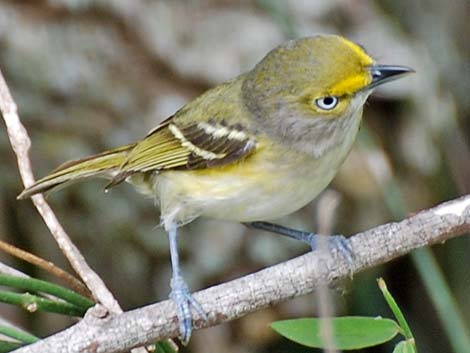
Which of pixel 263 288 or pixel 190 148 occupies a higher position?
pixel 190 148

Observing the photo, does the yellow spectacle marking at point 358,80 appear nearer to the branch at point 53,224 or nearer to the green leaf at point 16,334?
the branch at point 53,224

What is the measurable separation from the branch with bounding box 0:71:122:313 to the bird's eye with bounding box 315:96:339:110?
590mm

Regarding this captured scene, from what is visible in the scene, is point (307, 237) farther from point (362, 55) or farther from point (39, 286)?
point (39, 286)

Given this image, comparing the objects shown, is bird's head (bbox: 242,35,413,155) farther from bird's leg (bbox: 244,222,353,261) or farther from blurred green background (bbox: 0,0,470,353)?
blurred green background (bbox: 0,0,470,353)

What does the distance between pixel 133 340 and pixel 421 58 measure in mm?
1957

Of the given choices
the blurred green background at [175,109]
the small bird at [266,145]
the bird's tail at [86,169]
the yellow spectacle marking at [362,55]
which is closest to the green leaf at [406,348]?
the small bird at [266,145]

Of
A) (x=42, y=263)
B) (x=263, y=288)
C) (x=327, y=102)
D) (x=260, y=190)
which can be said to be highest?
(x=327, y=102)

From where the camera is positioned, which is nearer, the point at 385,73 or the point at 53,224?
the point at 53,224

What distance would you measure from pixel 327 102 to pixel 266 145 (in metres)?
0.16

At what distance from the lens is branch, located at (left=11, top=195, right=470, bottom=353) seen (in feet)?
4.59

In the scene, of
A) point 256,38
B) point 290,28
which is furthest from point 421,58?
point 290,28

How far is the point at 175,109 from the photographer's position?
2.85 meters

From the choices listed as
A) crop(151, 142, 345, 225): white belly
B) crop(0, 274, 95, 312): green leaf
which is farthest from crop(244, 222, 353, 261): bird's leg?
crop(0, 274, 95, 312): green leaf

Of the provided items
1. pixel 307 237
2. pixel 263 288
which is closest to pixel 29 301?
pixel 263 288
